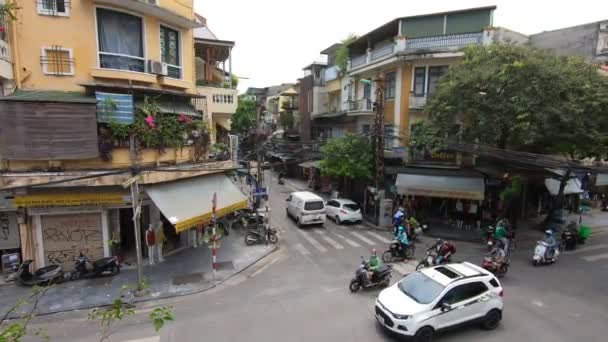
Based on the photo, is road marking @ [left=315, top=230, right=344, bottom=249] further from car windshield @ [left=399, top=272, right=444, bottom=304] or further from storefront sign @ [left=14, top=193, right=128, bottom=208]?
storefront sign @ [left=14, top=193, right=128, bottom=208]

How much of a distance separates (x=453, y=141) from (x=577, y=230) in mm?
7424

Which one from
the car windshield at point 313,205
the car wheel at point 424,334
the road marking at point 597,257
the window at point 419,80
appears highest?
the window at point 419,80

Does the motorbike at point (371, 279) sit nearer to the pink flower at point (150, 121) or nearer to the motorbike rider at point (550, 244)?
the motorbike rider at point (550, 244)

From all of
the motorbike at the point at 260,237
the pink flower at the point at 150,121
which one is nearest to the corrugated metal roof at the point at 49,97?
the pink flower at the point at 150,121

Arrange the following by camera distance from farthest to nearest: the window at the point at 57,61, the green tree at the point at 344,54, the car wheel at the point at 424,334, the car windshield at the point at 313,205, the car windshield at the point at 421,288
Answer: the green tree at the point at 344,54 → the car windshield at the point at 313,205 → the window at the point at 57,61 → the car windshield at the point at 421,288 → the car wheel at the point at 424,334

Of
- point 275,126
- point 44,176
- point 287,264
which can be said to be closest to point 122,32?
point 44,176

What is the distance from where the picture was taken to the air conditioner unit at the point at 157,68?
13.2 m

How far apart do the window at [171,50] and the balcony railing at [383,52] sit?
1342 centimetres

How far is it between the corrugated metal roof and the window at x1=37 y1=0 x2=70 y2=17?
2.75 m

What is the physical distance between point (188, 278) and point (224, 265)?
5.78 ft

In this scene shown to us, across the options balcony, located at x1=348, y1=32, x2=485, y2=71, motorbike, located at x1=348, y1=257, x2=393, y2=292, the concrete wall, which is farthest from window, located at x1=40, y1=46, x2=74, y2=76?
the concrete wall

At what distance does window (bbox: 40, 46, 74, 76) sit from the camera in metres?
12.0

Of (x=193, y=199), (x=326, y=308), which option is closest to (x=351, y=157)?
(x=193, y=199)

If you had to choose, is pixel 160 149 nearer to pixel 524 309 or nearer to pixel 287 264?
pixel 287 264
